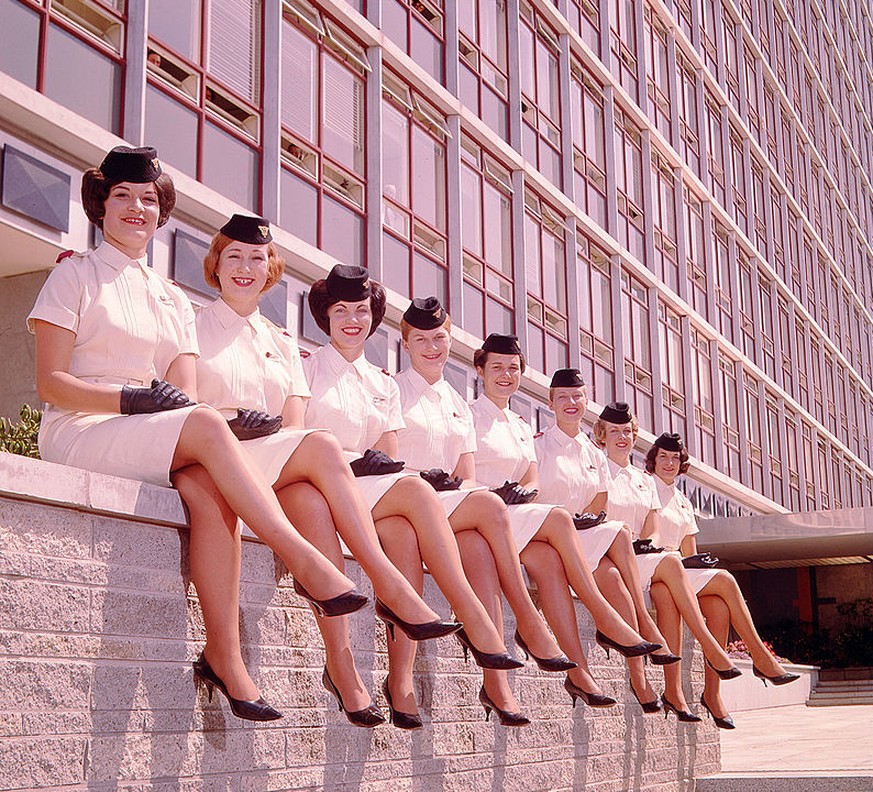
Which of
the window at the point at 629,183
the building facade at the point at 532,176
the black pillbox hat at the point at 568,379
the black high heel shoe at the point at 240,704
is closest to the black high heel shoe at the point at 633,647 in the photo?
the black pillbox hat at the point at 568,379

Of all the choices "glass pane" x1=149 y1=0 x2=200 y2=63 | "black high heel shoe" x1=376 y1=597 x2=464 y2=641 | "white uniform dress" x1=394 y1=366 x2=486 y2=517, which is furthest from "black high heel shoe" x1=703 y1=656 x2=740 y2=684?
"glass pane" x1=149 y1=0 x2=200 y2=63

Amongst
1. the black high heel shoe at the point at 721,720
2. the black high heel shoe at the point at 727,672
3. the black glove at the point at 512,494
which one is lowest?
the black high heel shoe at the point at 721,720

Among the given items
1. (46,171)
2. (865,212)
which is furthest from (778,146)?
(46,171)

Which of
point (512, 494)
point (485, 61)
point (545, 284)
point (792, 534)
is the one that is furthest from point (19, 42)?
point (792, 534)

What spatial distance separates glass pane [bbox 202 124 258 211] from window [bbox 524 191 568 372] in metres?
7.27

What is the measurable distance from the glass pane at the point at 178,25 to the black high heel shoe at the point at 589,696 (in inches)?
288

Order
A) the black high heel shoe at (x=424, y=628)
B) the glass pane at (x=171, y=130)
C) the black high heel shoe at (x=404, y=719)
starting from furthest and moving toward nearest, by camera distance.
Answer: the glass pane at (x=171, y=130)
the black high heel shoe at (x=404, y=719)
the black high heel shoe at (x=424, y=628)

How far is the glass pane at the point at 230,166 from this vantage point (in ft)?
42.4

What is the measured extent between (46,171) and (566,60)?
13.5 m

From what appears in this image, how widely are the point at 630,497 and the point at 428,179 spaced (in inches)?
328

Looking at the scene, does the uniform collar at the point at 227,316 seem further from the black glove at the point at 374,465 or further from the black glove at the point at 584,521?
the black glove at the point at 584,521

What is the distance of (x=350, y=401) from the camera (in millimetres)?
6930

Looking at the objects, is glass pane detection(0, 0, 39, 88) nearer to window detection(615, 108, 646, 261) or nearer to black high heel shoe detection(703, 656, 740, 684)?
black high heel shoe detection(703, 656, 740, 684)

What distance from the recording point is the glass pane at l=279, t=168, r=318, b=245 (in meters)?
14.2
